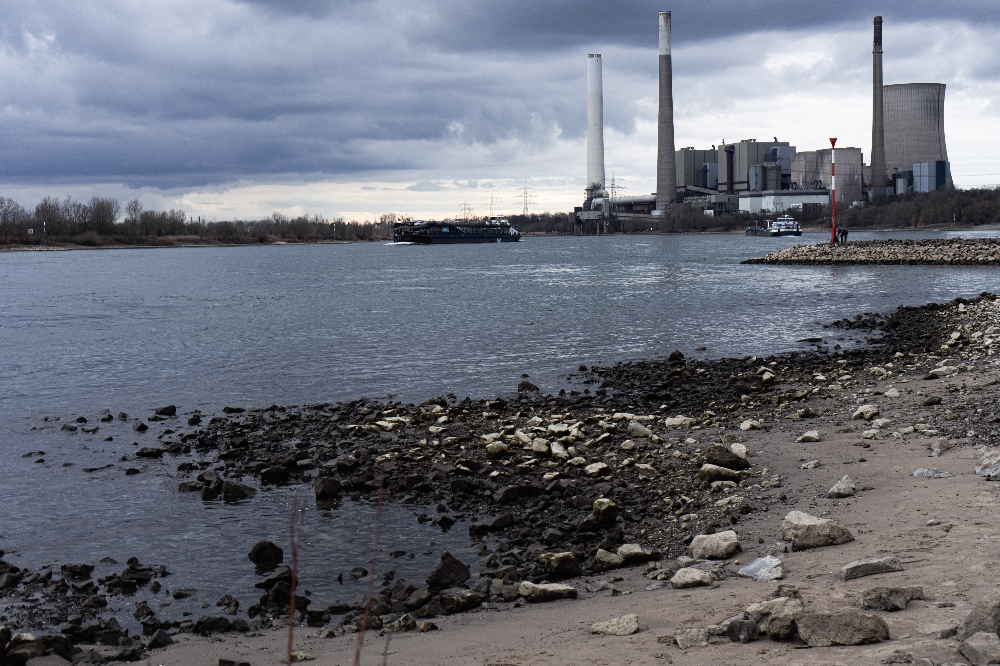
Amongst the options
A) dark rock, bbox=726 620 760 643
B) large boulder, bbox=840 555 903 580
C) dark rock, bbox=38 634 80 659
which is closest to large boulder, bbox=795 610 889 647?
dark rock, bbox=726 620 760 643

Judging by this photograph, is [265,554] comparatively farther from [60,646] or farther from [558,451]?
[558,451]

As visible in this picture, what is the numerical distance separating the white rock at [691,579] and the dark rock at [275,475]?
652 cm

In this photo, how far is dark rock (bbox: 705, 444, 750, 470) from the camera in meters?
10.6

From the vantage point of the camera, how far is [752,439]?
1232cm

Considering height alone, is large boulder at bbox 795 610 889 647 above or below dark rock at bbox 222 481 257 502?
above

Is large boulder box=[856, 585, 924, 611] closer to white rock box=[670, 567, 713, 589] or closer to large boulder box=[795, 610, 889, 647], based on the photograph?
large boulder box=[795, 610, 889, 647]

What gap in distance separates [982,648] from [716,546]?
332 centimetres

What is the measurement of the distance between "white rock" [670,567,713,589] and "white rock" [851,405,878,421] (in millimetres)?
6524

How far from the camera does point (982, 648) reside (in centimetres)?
453

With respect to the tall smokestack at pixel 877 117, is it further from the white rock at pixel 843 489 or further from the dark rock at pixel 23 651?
the dark rock at pixel 23 651

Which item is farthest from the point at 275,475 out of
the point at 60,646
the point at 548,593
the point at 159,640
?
the point at 548,593

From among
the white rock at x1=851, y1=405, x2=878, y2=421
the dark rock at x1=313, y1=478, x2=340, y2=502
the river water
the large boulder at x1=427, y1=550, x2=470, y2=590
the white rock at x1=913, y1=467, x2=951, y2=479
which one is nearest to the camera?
A: the large boulder at x1=427, y1=550, x2=470, y2=590

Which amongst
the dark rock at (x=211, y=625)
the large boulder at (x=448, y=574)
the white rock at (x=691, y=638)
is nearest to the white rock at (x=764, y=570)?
the white rock at (x=691, y=638)

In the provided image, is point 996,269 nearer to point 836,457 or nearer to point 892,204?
point 836,457
